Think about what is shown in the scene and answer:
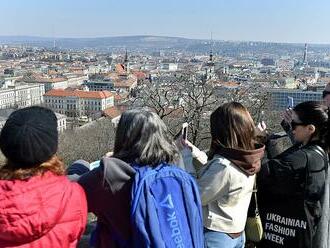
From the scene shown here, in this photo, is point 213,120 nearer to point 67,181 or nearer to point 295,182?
point 295,182

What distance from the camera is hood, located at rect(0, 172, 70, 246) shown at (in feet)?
4.92

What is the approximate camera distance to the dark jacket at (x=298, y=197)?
216 centimetres

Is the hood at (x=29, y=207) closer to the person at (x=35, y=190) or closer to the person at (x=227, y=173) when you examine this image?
the person at (x=35, y=190)

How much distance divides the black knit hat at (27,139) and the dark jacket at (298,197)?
3.29 feet

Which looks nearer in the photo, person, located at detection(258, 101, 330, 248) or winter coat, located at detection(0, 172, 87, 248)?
winter coat, located at detection(0, 172, 87, 248)

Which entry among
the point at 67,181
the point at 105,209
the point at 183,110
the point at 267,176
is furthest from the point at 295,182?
the point at 183,110

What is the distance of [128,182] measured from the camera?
1.70m

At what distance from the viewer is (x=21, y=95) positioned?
6288 centimetres

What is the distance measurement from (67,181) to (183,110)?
36.7 ft

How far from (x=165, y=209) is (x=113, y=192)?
0.18 metres

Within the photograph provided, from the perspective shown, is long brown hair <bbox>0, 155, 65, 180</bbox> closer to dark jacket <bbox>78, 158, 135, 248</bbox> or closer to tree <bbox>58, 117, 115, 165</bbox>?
dark jacket <bbox>78, 158, 135, 248</bbox>

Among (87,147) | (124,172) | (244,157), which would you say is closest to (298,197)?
(244,157)

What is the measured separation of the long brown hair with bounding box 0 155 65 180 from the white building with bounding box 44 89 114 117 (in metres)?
49.5

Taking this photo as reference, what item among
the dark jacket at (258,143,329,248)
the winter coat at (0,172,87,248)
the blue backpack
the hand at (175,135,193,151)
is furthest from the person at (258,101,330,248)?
the winter coat at (0,172,87,248)
